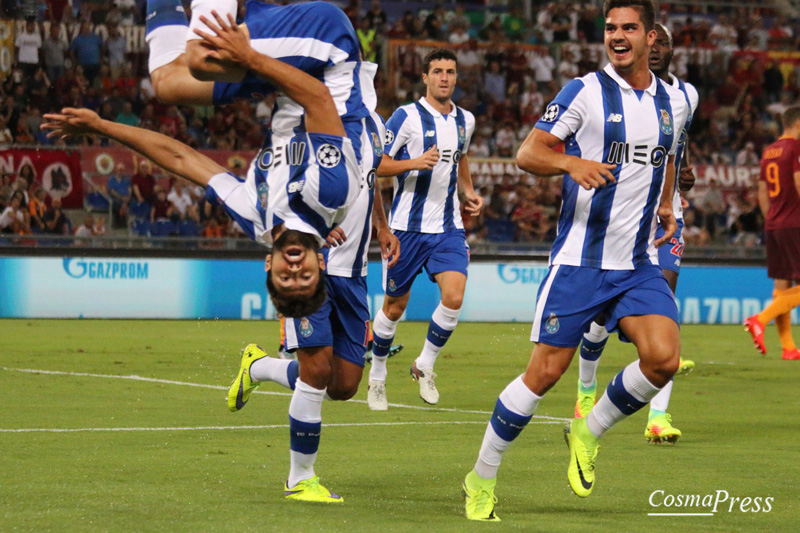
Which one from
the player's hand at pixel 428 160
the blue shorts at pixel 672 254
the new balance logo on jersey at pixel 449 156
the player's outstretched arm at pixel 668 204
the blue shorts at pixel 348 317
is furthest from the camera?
the new balance logo on jersey at pixel 449 156

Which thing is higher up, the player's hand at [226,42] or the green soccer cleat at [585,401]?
the player's hand at [226,42]

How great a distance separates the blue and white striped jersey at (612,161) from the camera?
17.5 ft

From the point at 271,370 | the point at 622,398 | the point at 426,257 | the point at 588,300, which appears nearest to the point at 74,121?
the point at 271,370

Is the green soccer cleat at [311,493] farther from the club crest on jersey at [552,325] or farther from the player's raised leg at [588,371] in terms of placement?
the player's raised leg at [588,371]

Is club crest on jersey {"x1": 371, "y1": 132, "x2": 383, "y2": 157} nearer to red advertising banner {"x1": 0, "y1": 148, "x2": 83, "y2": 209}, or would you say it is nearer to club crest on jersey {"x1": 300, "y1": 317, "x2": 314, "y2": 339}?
club crest on jersey {"x1": 300, "y1": 317, "x2": 314, "y2": 339}

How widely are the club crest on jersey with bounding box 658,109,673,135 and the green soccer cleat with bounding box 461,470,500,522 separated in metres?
1.80

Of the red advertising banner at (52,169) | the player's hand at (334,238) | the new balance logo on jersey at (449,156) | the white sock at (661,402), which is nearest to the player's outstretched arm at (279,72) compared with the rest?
the player's hand at (334,238)

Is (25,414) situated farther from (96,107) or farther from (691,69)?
(691,69)

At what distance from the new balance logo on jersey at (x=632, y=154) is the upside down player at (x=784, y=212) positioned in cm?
623

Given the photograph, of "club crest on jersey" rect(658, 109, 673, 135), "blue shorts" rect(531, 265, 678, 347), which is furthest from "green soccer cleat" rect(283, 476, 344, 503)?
"club crest on jersey" rect(658, 109, 673, 135)

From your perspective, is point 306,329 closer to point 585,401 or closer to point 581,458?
point 581,458

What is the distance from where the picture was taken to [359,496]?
533 centimetres

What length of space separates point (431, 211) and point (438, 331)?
98 cm

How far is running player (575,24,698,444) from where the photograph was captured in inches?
273
